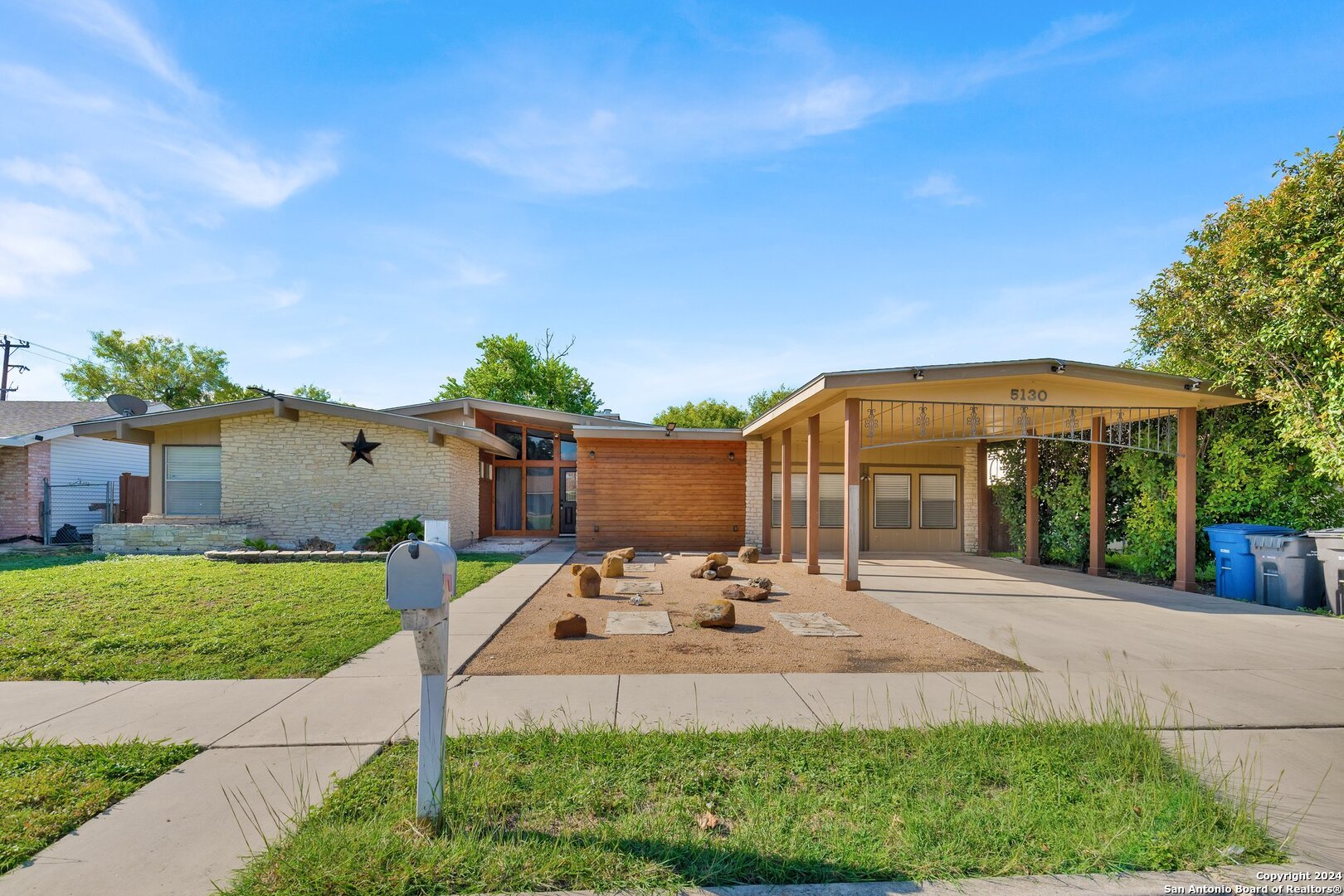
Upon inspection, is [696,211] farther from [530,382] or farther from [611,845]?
[530,382]

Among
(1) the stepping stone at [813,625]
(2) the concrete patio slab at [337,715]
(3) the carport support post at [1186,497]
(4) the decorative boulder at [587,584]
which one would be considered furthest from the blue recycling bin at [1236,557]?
(2) the concrete patio slab at [337,715]

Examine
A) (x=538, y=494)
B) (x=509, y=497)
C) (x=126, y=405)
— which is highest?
(x=126, y=405)

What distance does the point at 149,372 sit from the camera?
36.0m

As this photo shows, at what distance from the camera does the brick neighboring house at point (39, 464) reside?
17.0m

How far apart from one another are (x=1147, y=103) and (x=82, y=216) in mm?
18390

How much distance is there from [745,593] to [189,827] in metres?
6.78

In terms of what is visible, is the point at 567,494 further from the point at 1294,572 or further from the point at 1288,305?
the point at 1288,305

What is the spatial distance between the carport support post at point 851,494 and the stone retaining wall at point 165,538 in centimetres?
1336

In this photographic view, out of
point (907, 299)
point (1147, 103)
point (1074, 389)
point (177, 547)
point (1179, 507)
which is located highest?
point (1147, 103)

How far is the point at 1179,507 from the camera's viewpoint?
383 inches

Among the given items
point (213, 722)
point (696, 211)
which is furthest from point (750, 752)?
point (696, 211)

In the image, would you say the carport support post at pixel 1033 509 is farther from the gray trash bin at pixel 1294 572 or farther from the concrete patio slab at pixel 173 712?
the concrete patio slab at pixel 173 712

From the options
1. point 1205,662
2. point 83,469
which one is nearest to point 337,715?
point 1205,662

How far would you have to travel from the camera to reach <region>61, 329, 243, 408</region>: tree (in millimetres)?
35969
